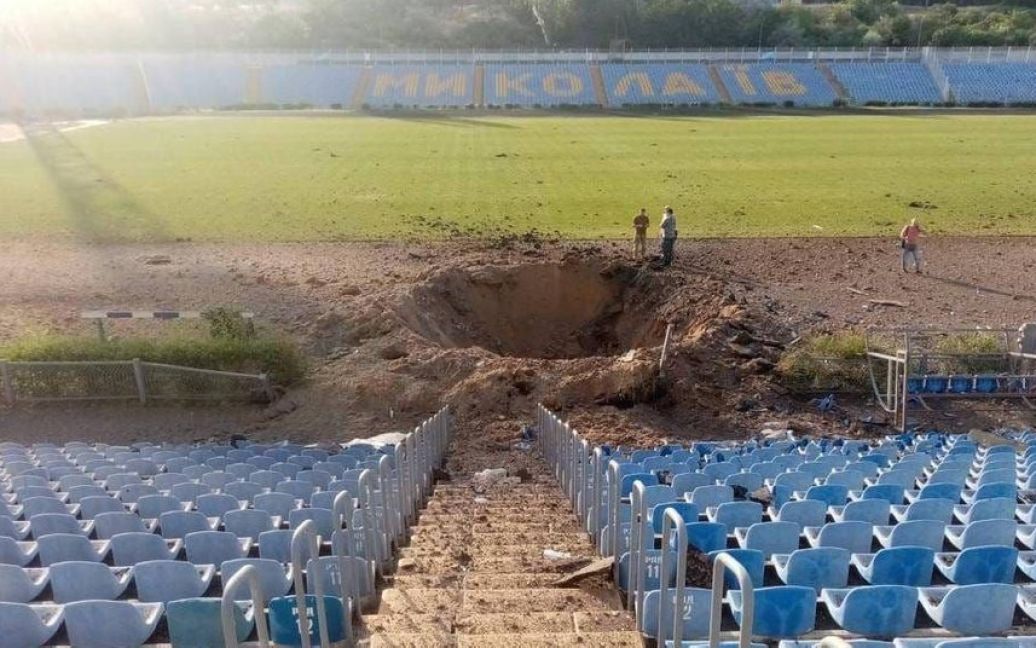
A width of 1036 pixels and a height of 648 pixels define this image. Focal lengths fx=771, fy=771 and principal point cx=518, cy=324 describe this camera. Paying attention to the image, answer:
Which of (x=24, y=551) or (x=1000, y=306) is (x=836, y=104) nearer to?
(x=1000, y=306)

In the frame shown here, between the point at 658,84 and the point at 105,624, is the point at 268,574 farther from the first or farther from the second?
the point at 658,84

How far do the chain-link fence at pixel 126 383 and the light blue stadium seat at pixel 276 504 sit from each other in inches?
340

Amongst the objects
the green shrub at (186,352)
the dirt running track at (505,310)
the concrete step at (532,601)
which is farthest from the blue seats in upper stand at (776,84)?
the concrete step at (532,601)

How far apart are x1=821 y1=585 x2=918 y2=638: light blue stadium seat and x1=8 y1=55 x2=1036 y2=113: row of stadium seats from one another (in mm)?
72026

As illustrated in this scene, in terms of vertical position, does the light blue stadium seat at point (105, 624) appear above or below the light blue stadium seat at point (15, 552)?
above

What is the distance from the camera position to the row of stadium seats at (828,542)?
4184mm

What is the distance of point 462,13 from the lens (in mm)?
122438

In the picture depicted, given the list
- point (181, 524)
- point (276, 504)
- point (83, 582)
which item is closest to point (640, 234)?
point (276, 504)

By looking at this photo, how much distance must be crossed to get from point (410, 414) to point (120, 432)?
214 inches

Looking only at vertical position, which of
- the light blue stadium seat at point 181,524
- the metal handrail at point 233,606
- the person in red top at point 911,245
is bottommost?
the light blue stadium seat at point 181,524

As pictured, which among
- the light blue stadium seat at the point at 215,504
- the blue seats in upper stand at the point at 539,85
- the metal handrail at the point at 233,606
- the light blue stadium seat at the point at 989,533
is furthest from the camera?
the blue seats in upper stand at the point at 539,85

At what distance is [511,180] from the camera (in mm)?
33281

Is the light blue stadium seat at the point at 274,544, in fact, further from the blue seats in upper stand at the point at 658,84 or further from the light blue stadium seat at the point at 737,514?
the blue seats in upper stand at the point at 658,84

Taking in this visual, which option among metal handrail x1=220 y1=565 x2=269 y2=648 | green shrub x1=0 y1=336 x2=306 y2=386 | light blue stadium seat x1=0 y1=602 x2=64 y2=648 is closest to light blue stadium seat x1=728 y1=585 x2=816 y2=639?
metal handrail x1=220 y1=565 x2=269 y2=648
